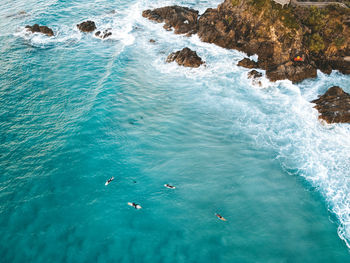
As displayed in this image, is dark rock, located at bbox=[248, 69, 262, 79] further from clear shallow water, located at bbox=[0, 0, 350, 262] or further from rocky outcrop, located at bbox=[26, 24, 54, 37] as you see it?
rocky outcrop, located at bbox=[26, 24, 54, 37]

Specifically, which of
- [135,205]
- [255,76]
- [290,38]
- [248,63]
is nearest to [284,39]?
[290,38]

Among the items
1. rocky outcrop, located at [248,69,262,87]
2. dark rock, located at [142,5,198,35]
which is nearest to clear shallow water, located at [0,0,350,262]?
rocky outcrop, located at [248,69,262,87]

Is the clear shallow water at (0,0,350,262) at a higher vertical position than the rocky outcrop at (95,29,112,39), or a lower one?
lower

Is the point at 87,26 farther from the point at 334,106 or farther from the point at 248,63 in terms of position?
the point at 334,106

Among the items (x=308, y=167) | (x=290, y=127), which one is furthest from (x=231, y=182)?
(x=290, y=127)

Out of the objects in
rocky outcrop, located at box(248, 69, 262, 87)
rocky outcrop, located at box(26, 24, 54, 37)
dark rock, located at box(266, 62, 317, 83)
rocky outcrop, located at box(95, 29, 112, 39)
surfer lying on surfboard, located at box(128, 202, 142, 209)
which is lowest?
surfer lying on surfboard, located at box(128, 202, 142, 209)
